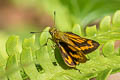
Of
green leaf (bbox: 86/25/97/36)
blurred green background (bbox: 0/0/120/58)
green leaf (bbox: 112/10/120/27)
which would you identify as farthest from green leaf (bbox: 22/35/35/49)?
blurred green background (bbox: 0/0/120/58)

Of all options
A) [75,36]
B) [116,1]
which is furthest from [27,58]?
[116,1]

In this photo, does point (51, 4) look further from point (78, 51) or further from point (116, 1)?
point (78, 51)

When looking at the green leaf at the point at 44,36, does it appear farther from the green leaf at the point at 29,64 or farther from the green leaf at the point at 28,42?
the green leaf at the point at 29,64

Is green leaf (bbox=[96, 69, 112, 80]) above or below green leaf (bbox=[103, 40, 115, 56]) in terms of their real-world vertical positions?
below

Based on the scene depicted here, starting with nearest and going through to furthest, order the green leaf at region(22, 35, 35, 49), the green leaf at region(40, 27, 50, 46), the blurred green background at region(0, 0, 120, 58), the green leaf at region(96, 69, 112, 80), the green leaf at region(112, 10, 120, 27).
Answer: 1. the green leaf at region(96, 69, 112, 80)
2. the green leaf at region(22, 35, 35, 49)
3. the green leaf at region(40, 27, 50, 46)
4. the green leaf at region(112, 10, 120, 27)
5. the blurred green background at region(0, 0, 120, 58)

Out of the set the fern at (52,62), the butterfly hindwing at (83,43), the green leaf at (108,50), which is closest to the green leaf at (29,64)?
the fern at (52,62)

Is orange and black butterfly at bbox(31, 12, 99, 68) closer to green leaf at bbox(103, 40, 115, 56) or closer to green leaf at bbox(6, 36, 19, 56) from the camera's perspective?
green leaf at bbox(103, 40, 115, 56)

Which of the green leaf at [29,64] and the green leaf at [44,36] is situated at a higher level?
the green leaf at [44,36]
